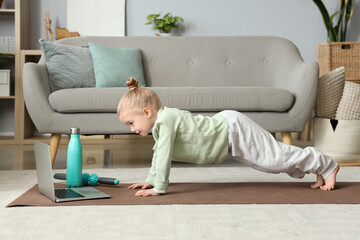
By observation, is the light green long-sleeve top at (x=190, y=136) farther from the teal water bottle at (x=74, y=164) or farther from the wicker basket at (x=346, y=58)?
the wicker basket at (x=346, y=58)

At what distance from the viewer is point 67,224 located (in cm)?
110

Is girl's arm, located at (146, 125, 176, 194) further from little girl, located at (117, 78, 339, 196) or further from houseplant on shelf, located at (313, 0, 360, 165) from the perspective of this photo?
houseplant on shelf, located at (313, 0, 360, 165)

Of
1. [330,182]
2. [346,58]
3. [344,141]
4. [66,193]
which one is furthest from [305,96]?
[346,58]

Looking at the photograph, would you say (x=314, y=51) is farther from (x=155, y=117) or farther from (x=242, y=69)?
(x=155, y=117)

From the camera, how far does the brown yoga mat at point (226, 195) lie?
134 cm

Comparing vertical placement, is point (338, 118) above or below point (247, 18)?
below

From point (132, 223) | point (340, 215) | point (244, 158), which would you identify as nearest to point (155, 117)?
point (244, 158)

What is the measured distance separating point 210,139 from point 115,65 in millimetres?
1330

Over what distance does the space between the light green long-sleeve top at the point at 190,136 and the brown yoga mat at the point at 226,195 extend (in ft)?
0.33

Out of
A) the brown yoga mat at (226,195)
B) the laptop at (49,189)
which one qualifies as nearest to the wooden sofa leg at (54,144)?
the brown yoga mat at (226,195)

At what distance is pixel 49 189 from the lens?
1.37 metres

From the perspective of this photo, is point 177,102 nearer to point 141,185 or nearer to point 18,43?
point 141,185

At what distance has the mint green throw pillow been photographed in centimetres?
264

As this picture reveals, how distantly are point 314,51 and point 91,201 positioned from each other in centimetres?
339
